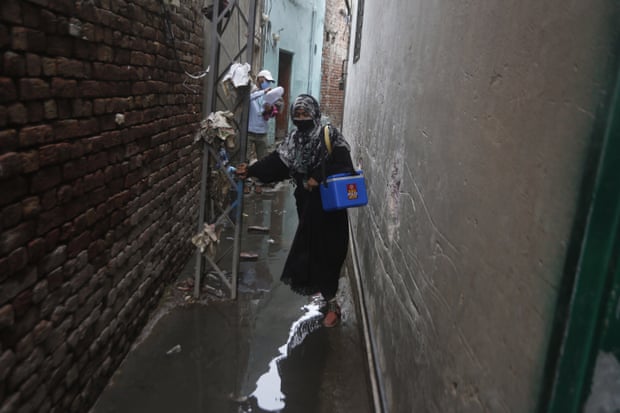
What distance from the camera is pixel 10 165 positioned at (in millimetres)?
1732

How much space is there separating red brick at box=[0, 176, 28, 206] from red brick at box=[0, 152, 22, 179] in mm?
27

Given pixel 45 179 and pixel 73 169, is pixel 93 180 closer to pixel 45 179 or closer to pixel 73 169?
pixel 73 169

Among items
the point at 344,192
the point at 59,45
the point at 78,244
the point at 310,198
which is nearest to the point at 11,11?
the point at 59,45

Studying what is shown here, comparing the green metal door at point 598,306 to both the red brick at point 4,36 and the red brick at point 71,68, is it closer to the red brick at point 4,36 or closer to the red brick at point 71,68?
the red brick at point 4,36

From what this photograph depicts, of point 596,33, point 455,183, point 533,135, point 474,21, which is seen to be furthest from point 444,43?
point 596,33

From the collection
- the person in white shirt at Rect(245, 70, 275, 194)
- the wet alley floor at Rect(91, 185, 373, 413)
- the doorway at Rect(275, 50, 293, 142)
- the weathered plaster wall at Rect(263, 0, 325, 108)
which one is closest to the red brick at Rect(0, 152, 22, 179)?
the wet alley floor at Rect(91, 185, 373, 413)

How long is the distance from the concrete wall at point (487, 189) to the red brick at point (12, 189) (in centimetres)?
159

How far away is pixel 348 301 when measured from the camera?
4.29m

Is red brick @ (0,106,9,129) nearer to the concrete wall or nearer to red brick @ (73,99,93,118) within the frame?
red brick @ (73,99,93,118)

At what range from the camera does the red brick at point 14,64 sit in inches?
66.7

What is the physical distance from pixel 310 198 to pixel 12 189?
218 cm

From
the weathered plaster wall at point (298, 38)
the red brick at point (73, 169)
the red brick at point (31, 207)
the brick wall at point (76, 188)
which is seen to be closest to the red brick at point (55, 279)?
the brick wall at point (76, 188)

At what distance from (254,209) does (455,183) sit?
5709 mm

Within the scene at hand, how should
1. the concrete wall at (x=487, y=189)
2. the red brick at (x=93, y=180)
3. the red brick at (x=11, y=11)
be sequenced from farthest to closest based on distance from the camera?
the red brick at (x=93, y=180) < the red brick at (x=11, y=11) < the concrete wall at (x=487, y=189)
